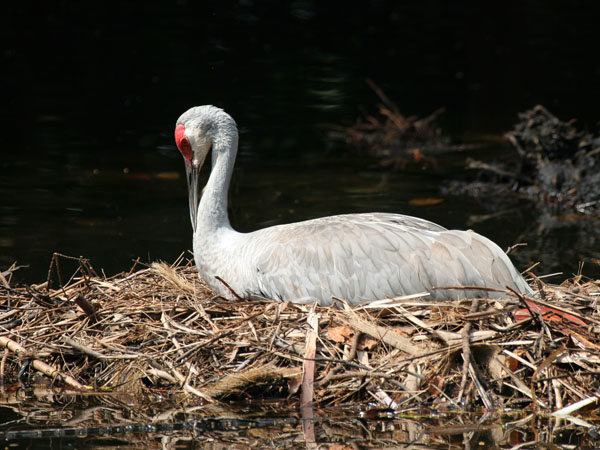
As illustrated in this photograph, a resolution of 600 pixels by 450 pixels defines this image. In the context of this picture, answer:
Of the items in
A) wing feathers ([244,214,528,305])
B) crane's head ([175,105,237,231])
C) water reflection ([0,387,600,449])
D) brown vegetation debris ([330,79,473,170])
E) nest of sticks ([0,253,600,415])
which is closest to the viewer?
water reflection ([0,387,600,449])

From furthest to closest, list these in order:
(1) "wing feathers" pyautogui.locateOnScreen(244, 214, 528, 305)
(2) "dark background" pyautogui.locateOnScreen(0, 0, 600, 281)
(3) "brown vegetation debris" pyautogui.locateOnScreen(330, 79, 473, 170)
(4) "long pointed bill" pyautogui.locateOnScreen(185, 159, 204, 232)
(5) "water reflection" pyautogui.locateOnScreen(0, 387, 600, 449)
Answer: (3) "brown vegetation debris" pyautogui.locateOnScreen(330, 79, 473, 170)
(2) "dark background" pyautogui.locateOnScreen(0, 0, 600, 281)
(4) "long pointed bill" pyautogui.locateOnScreen(185, 159, 204, 232)
(1) "wing feathers" pyautogui.locateOnScreen(244, 214, 528, 305)
(5) "water reflection" pyautogui.locateOnScreen(0, 387, 600, 449)

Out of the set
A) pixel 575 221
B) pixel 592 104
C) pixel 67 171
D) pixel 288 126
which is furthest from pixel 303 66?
pixel 575 221

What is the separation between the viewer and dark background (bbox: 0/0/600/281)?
9.89 metres

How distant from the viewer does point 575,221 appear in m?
10.2

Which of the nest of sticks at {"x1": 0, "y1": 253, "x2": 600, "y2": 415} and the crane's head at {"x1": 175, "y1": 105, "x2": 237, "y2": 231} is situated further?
the crane's head at {"x1": 175, "y1": 105, "x2": 237, "y2": 231}

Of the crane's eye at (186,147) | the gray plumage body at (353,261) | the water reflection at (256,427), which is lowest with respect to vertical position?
the water reflection at (256,427)

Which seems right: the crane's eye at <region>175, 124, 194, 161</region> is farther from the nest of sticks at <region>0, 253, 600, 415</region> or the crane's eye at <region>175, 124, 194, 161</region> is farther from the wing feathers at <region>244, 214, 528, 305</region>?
the nest of sticks at <region>0, 253, 600, 415</region>

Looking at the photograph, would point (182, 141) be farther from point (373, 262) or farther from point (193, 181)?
point (373, 262)

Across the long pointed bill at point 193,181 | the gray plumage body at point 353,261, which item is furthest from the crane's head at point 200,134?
the gray plumage body at point 353,261

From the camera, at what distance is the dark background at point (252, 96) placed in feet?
32.4

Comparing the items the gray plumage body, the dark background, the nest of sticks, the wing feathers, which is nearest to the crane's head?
the gray plumage body

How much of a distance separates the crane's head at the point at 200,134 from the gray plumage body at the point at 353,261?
586 mm

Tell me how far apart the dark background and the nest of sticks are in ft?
6.99

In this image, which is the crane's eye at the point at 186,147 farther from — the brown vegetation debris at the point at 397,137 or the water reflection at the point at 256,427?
the brown vegetation debris at the point at 397,137
